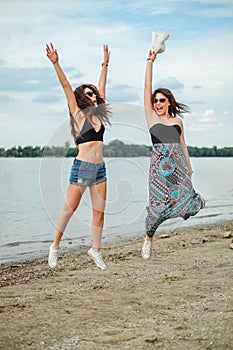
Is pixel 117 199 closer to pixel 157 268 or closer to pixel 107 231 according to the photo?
pixel 157 268

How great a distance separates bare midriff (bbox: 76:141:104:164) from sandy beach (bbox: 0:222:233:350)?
171 cm

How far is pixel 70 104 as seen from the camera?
17.6 feet

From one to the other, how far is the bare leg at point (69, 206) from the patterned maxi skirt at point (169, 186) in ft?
A: 2.31

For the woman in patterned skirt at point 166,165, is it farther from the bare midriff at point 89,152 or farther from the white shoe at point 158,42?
the bare midriff at point 89,152

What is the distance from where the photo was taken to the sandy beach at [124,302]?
237 inches

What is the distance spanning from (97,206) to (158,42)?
149 cm

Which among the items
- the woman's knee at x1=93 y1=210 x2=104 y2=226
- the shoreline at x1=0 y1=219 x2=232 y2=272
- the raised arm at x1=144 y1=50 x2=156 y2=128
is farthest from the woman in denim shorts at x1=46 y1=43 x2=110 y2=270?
the shoreline at x1=0 y1=219 x2=232 y2=272

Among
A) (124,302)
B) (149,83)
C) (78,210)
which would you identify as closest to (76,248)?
(78,210)

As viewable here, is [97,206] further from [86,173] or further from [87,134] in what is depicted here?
[87,134]

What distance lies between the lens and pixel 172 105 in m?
Answer: 5.88

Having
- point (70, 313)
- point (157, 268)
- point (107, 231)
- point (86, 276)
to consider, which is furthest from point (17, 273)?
point (107, 231)

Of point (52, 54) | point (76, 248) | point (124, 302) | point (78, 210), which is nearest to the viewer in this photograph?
point (52, 54)

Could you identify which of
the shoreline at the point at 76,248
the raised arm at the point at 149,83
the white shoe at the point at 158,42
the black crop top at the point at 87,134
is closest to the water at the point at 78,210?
the shoreline at the point at 76,248

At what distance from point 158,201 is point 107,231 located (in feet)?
27.0
